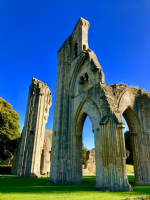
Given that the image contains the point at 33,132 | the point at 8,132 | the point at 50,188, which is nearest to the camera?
the point at 50,188

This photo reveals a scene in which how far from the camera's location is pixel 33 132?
20.5 m

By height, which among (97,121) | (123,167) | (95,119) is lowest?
(123,167)

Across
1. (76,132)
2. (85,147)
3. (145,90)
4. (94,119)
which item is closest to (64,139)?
(76,132)

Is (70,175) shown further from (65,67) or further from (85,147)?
(85,147)

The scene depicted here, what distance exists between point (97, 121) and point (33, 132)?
40.6 feet

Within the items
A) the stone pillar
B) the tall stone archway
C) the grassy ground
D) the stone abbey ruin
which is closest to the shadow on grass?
the grassy ground

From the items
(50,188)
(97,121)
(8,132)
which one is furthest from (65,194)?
(8,132)

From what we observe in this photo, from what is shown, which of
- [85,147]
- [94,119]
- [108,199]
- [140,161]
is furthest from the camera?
[85,147]

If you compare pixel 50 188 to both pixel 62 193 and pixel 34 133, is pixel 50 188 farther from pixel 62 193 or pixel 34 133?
pixel 34 133

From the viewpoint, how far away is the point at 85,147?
37562 mm

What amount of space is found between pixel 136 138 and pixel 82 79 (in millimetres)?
6518

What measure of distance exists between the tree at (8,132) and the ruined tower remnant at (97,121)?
14190 mm

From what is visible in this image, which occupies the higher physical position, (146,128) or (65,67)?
(65,67)

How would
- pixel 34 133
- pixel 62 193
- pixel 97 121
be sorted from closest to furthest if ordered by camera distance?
pixel 62 193 → pixel 97 121 → pixel 34 133
